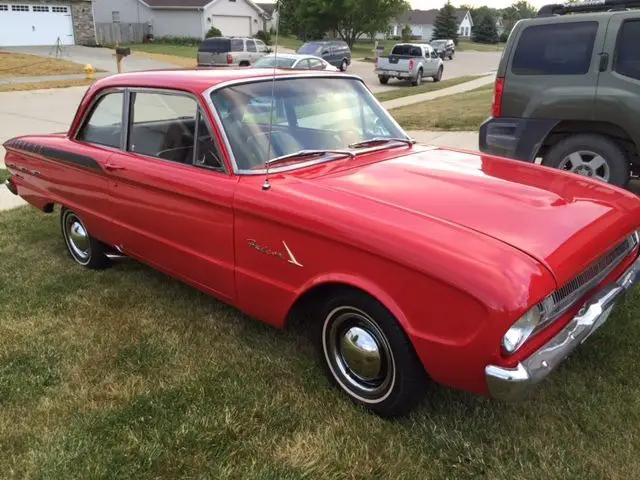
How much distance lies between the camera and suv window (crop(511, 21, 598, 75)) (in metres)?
5.87

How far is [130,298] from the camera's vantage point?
13.8ft

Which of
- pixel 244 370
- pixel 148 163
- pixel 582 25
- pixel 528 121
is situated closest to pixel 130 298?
pixel 148 163

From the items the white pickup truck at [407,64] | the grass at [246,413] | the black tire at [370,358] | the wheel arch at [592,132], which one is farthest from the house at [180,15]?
the black tire at [370,358]

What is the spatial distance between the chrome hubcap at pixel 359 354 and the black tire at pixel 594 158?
4.07m

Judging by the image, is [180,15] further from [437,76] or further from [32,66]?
[437,76]

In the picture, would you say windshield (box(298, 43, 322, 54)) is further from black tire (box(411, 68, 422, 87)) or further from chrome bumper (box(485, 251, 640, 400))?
chrome bumper (box(485, 251, 640, 400))

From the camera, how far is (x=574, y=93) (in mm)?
5883

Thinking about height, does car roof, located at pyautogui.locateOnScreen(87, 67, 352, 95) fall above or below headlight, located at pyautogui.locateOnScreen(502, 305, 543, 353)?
above

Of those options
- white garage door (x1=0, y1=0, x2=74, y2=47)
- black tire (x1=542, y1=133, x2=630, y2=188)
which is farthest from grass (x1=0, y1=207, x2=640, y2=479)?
white garage door (x1=0, y1=0, x2=74, y2=47)

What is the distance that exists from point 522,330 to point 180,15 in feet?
171

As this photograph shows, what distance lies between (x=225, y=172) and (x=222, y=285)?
2.14 ft

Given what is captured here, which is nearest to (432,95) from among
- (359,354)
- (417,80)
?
(417,80)

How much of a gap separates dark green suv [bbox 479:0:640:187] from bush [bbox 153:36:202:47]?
4287 centimetres

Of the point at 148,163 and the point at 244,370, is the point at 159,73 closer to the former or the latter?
the point at 148,163
